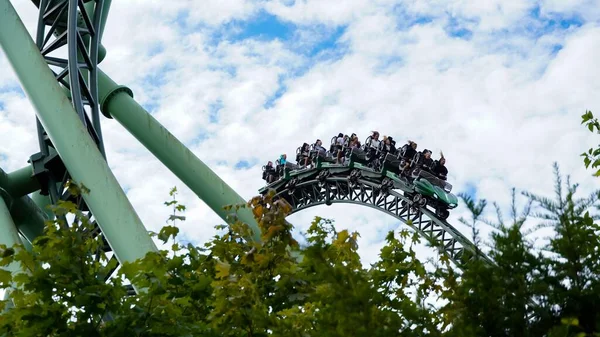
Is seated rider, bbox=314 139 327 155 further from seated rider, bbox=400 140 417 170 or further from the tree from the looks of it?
the tree

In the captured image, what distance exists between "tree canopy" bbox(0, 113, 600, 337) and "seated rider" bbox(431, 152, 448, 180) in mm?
19109

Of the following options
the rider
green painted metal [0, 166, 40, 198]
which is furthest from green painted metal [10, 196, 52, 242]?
the rider

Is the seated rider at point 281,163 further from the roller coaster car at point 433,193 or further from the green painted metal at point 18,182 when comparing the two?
the green painted metal at point 18,182

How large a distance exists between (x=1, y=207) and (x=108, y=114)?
215 centimetres

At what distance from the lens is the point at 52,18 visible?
1055 cm

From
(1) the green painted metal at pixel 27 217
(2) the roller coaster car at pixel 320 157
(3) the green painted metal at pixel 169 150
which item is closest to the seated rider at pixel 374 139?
(2) the roller coaster car at pixel 320 157

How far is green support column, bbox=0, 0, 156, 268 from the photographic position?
7.86 metres

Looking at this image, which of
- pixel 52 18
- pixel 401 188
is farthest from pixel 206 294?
pixel 401 188

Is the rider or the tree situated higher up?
the rider

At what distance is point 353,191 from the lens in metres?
30.5

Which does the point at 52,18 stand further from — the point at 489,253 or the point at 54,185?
the point at 489,253

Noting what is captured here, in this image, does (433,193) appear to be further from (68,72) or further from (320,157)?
(68,72)

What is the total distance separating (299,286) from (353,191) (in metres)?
23.6

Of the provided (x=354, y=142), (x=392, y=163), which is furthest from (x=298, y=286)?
(x=354, y=142)
